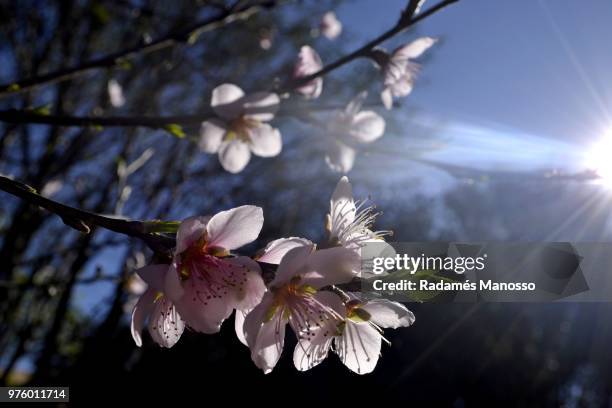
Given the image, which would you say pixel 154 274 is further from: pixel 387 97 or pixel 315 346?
pixel 387 97

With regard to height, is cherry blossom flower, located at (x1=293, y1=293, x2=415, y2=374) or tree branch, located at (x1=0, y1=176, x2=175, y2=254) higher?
tree branch, located at (x1=0, y1=176, x2=175, y2=254)

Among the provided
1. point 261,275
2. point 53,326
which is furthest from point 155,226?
point 53,326

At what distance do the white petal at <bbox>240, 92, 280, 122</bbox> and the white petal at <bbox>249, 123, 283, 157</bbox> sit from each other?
16 centimetres

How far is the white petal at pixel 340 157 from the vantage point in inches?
76.4

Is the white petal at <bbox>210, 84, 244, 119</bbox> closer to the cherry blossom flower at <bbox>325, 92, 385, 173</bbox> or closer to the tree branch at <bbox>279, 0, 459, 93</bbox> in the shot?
the tree branch at <bbox>279, 0, 459, 93</bbox>

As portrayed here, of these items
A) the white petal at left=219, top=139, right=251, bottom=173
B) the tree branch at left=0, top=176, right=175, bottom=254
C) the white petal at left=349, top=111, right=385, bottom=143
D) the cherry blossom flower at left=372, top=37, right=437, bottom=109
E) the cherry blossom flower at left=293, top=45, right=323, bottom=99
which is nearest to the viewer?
the tree branch at left=0, top=176, right=175, bottom=254

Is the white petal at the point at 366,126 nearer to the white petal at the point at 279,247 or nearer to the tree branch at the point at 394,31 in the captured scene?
the tree branch at the point at 394,31

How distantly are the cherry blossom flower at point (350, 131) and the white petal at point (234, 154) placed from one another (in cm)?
33

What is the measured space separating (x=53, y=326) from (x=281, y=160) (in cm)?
334

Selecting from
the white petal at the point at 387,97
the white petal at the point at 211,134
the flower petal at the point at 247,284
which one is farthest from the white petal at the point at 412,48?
the flower petal at the point at 247,284

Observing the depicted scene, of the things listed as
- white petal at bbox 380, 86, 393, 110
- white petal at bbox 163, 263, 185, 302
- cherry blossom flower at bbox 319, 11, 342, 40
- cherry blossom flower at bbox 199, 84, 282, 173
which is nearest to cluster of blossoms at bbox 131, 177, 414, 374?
white petal at bbox 163, 263, 185, 302

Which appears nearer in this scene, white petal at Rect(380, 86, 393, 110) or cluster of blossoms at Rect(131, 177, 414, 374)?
cluster of blossoms at Rect(131, 177, 414, 374)

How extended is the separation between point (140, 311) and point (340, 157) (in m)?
1.29

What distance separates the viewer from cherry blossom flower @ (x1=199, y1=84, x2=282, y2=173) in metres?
1.38
